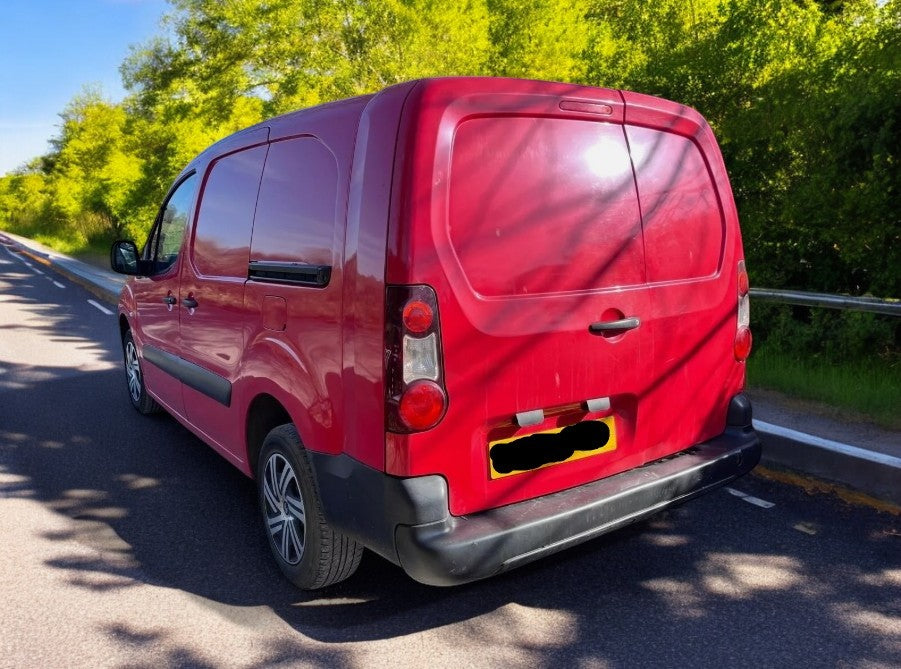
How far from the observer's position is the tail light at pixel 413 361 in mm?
2494

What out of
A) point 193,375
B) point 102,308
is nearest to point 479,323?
point 193,375

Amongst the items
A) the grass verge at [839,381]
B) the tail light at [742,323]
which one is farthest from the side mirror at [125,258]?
the grass verge at [839,381]

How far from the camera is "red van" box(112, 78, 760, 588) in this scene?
2533mm

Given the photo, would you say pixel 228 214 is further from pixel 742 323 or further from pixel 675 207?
pixel 742 323

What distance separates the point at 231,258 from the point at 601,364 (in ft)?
6.14

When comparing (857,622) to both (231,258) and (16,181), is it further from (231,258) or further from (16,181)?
(16,181)

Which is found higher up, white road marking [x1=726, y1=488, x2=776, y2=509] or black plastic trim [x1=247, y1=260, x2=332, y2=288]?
black plastic trim [x1=247, y1=260, x2=332, y2=288]

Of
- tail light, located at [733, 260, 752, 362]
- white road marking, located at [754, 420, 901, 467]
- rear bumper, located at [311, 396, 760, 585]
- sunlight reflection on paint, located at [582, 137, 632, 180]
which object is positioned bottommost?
white road marking, located at [754, 420, 901, 467]

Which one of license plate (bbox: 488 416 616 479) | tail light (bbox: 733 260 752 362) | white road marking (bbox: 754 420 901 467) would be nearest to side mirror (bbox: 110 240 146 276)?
license plate (bbox: 488 416 616 479)

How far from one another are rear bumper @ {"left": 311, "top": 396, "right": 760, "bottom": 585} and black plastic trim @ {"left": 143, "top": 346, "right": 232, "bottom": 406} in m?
1.06

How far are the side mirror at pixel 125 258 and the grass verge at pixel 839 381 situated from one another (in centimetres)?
468

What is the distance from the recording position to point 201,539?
12.4ft

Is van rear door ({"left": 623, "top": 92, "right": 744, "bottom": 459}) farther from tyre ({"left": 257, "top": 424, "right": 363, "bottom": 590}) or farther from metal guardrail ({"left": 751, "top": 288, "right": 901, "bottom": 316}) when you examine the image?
metal guardrail ({"left": 751, "top": 288, "right": 901, "bottom": 316})

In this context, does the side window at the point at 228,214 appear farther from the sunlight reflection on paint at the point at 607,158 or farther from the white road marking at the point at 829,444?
the white road marking at the point at 829,444
